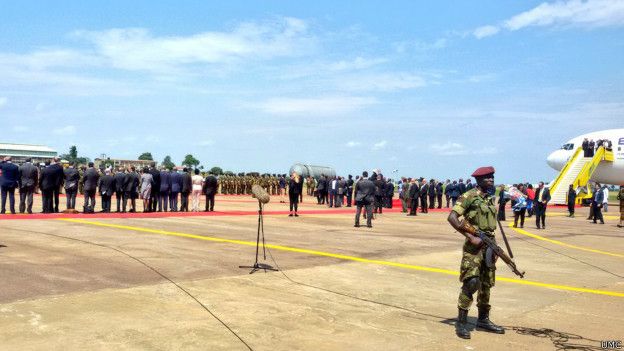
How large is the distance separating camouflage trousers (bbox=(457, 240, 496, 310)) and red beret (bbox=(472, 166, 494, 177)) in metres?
0.85

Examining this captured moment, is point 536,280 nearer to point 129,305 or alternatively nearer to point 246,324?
point 246,324

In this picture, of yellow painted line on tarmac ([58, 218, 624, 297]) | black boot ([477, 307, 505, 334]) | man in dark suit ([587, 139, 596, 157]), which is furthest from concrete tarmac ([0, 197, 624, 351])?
man in dark suit ([587, 139, 596, 157])

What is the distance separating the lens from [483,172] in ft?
21.6

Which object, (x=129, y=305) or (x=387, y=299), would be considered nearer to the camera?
(x=129, y=305)

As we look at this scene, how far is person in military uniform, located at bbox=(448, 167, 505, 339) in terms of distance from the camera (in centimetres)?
614

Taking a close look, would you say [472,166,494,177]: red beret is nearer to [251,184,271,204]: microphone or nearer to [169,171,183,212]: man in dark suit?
[251,184,271,204]: microphone

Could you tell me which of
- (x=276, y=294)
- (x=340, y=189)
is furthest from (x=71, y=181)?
(x=340, y=189)

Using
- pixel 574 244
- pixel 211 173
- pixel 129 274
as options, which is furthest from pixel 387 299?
pixel 211 173

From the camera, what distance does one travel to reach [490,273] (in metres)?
6.30

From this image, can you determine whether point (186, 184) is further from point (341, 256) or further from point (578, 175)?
point (578, 175)

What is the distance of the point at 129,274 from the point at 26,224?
8.09 meters

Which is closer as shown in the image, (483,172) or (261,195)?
(483,172)

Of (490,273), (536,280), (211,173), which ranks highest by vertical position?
(211,173)

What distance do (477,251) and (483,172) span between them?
3.23ft
